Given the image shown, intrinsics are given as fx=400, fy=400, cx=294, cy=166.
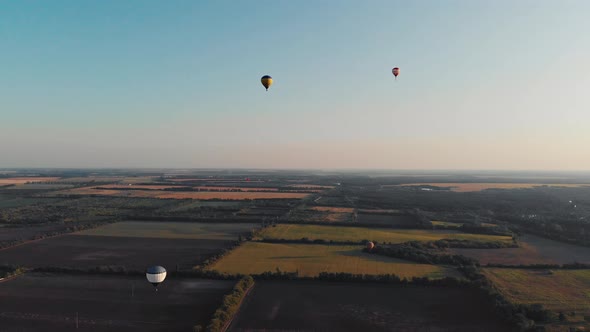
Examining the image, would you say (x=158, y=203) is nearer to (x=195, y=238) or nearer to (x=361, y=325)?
(x=195, y=238)

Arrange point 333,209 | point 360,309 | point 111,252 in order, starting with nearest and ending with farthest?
point 360,309 → point 111,252 → point 333,209

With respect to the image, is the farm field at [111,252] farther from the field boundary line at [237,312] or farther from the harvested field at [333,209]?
the harvested field at [333,209]

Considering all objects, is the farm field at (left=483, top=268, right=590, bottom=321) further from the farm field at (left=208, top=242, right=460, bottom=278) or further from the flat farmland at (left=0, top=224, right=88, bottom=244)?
the flat farmland at (left=0, top=224, right=88, bottom=244)

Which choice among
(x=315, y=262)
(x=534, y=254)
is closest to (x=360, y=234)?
(x=315, y=262)

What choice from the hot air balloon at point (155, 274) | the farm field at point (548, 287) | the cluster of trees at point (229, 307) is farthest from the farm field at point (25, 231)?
the farm field at point (548, 287)

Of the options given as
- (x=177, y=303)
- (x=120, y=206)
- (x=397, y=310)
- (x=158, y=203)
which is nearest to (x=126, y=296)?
(x=177, y=303)

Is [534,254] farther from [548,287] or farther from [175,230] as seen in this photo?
[175,230]
